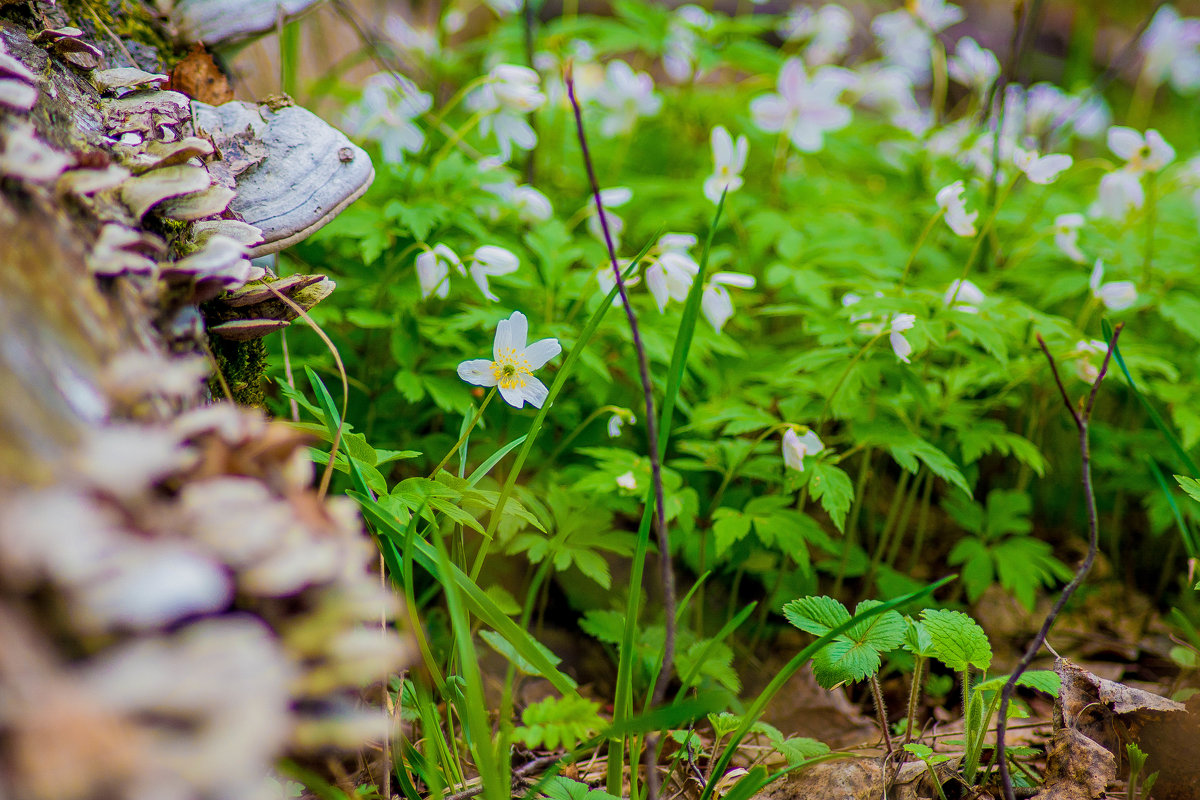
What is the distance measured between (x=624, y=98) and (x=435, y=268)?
5.76 ft

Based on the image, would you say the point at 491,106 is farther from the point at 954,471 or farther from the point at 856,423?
the point at 954,471

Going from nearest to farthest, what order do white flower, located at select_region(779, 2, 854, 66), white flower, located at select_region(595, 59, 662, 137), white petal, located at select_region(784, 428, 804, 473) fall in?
white petal, located at select_region(784, 428, 804, 473)
white flower, located at select_region(595, 59, 662, 137)
white flower, located at select_region(779, 2, 854, 66)

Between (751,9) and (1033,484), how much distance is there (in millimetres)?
6123

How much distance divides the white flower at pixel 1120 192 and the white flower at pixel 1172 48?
7.06 ft

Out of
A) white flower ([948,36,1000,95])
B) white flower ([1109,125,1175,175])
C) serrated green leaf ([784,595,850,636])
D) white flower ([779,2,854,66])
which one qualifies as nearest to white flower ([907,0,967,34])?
white flower ([948,36,1000,95])

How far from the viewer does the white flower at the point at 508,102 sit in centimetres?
234

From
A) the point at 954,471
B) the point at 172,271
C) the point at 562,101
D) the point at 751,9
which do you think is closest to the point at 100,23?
the point at 172,271

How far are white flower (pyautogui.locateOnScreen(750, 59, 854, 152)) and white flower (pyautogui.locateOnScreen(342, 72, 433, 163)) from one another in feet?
4.52

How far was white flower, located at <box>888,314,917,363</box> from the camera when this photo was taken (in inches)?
70.9

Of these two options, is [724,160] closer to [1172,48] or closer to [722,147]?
[722,147]

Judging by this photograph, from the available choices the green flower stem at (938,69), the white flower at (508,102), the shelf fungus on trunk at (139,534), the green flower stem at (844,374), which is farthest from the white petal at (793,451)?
the green flower stem at (938,69)

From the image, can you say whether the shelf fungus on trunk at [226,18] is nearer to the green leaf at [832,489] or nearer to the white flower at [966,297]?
the green leaf at [832,489]

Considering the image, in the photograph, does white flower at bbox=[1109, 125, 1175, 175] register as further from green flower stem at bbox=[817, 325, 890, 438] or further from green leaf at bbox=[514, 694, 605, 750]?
green leaf at bbox=[514, 694, 605, 750]

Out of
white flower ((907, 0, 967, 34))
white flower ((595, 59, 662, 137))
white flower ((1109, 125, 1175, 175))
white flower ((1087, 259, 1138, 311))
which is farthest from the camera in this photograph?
white flower ((907, 0, 967, 34))
